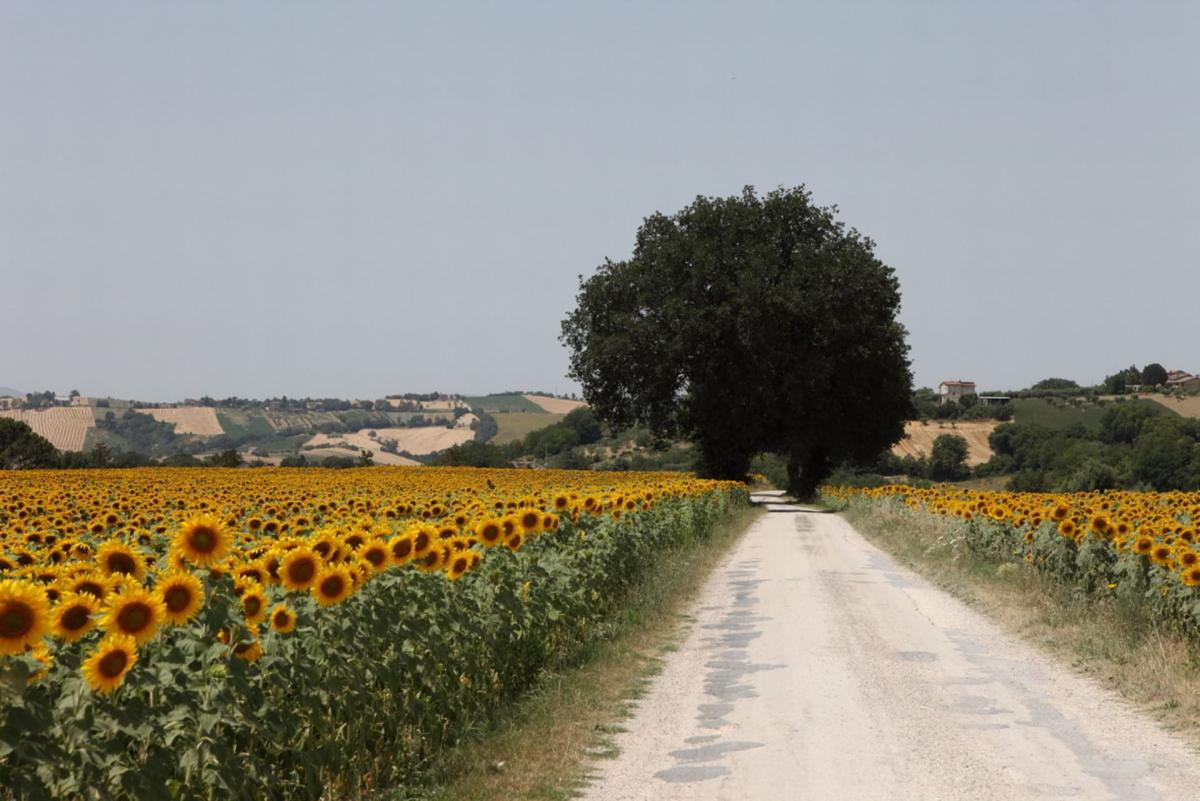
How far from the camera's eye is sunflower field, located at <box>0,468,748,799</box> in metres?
4.92

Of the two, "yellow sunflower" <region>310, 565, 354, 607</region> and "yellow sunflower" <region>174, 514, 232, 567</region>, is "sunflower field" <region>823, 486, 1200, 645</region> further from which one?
"yellow sunflower" <region>174, 514, 232, 567</region>

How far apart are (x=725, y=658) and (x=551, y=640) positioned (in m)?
1.87

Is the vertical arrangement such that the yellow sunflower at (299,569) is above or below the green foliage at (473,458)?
above

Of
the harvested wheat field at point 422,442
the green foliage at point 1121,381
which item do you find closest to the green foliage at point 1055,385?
the green foliage at point 1121,381

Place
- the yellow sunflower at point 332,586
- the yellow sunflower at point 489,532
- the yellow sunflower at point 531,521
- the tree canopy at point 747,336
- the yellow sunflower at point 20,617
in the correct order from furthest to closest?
the tree canopy at point 747,336 < the yellow sunflower at point 531,521 < the yellow sunflower at point 489,532 < the yellow sunflower at point 332,586 < the yellow sunflower at point 20,617

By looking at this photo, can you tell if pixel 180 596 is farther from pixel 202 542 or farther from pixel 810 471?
pixel 810 471

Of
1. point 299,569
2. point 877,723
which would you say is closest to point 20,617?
point 299,569

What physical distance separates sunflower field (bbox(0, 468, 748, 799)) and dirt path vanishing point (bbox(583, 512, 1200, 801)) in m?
1.27

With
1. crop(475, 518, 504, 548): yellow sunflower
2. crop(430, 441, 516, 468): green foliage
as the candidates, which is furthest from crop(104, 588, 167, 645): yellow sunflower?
crop(430, 441, 516, 468): green foliage

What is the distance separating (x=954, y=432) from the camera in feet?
445

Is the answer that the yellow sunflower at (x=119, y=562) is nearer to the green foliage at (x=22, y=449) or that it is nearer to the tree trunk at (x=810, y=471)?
the tree trunk at (x=810, y=471)

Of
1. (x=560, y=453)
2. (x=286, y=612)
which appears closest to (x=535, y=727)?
(x=286, y=612)

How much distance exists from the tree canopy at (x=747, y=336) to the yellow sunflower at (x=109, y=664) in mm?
45511

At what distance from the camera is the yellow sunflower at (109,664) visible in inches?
199
